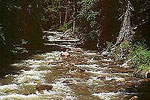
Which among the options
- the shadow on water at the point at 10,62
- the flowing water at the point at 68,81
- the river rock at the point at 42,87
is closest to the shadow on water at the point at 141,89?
the flowing water at the point at 68,81

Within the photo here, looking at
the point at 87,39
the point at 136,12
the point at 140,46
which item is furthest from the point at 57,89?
the point at 87,39

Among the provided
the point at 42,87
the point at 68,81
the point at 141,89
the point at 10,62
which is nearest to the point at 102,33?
the point at 10,62

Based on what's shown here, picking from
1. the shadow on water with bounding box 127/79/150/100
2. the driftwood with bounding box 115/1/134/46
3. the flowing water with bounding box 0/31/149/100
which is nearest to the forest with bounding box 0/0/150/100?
the driftwood with bounding box 115/1/134/46

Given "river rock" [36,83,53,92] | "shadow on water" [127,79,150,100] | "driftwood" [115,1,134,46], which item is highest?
"driftwood" [115,1,134,46]

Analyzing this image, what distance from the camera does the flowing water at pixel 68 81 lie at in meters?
10.1

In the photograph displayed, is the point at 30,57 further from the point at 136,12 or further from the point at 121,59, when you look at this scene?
the point at 136,12

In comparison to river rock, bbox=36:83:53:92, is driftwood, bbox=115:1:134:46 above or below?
above

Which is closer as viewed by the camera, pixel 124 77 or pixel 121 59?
pixel 124 77

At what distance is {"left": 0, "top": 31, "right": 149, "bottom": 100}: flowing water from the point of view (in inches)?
398

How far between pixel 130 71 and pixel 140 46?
6.52 ft

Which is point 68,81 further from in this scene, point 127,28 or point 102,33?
point 102,33

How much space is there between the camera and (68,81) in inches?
474

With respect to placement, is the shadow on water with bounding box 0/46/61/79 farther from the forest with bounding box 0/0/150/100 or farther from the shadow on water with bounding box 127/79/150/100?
the shadow on water with bounding box 127/79/150/100

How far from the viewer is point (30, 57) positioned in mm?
18797
